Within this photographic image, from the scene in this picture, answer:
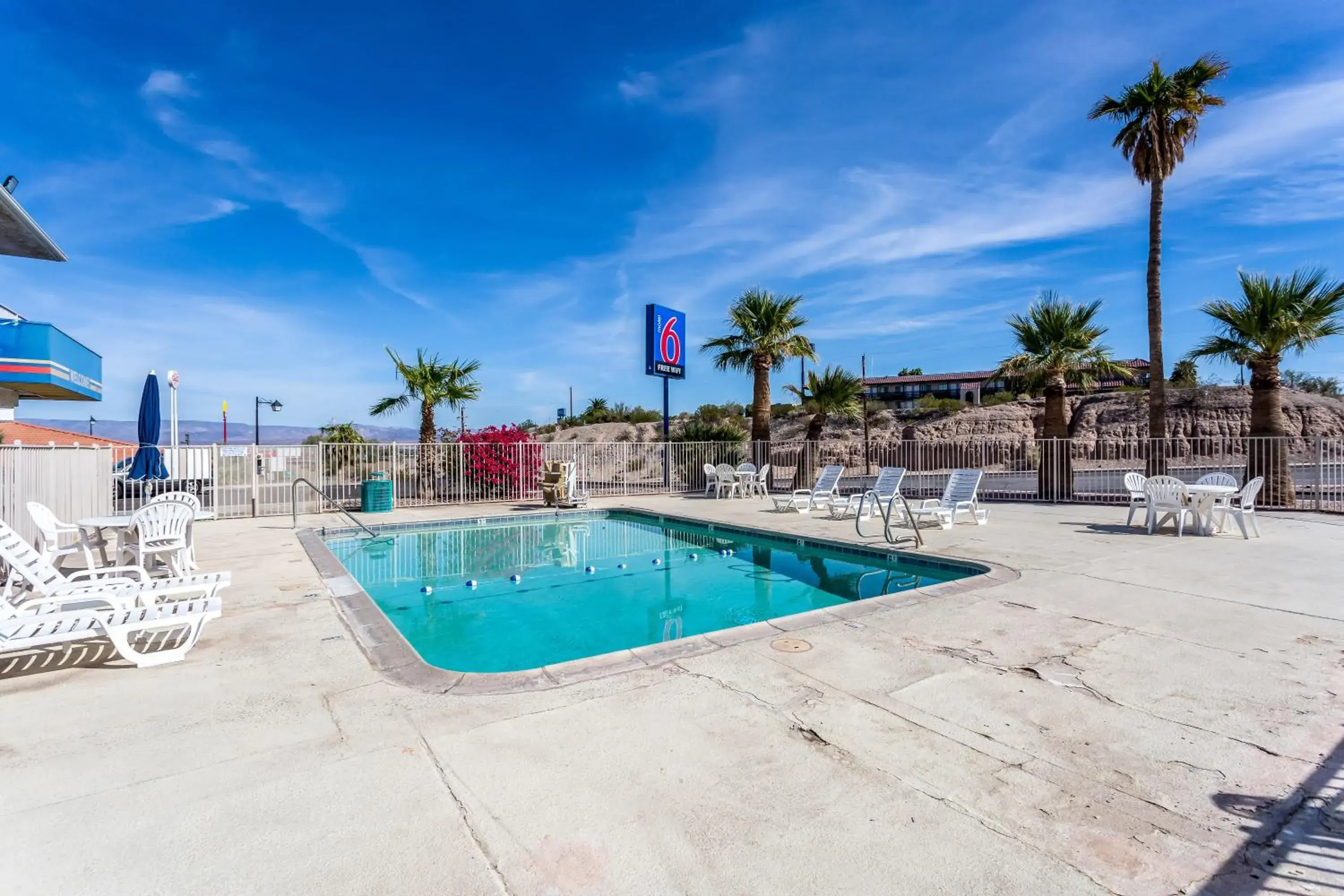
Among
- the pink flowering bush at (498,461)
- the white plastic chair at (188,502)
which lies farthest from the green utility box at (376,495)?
the white plastic chair at (188,502)

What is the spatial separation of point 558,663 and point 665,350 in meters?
15.8

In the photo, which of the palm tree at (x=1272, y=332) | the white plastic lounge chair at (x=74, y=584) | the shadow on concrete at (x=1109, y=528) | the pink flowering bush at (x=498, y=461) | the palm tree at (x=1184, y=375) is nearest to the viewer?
the white plastic lounge chair at (x=74, y=584)

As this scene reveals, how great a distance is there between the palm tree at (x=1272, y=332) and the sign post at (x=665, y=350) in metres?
13.5

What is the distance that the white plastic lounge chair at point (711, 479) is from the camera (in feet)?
55.6

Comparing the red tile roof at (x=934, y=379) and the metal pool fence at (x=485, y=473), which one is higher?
the red tile roof at (x=934, y=379)

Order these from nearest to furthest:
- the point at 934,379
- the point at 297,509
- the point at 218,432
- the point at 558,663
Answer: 1. the point at 558,663
2. the point at 297,509
3. the point at 934,379
4. the point at 218,432

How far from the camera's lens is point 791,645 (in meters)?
4.27

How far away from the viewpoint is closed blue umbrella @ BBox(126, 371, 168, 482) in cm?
1057

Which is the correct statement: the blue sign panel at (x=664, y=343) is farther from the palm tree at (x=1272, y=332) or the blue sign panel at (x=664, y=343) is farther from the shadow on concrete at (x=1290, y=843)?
the shadow on concrete at (x=1290, y=843)

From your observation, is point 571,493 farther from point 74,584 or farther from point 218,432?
point 218,432

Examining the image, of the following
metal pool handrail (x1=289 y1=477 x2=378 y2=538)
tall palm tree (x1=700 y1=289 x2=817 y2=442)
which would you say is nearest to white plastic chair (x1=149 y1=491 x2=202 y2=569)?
metal pool handrail (x1=289 y1=477 x2=378 y2=538)

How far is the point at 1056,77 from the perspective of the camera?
11.2 meters

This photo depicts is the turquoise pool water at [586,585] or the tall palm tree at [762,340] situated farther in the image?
the tall palm tree at [762,340]

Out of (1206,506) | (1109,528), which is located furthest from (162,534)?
(1206,506)
